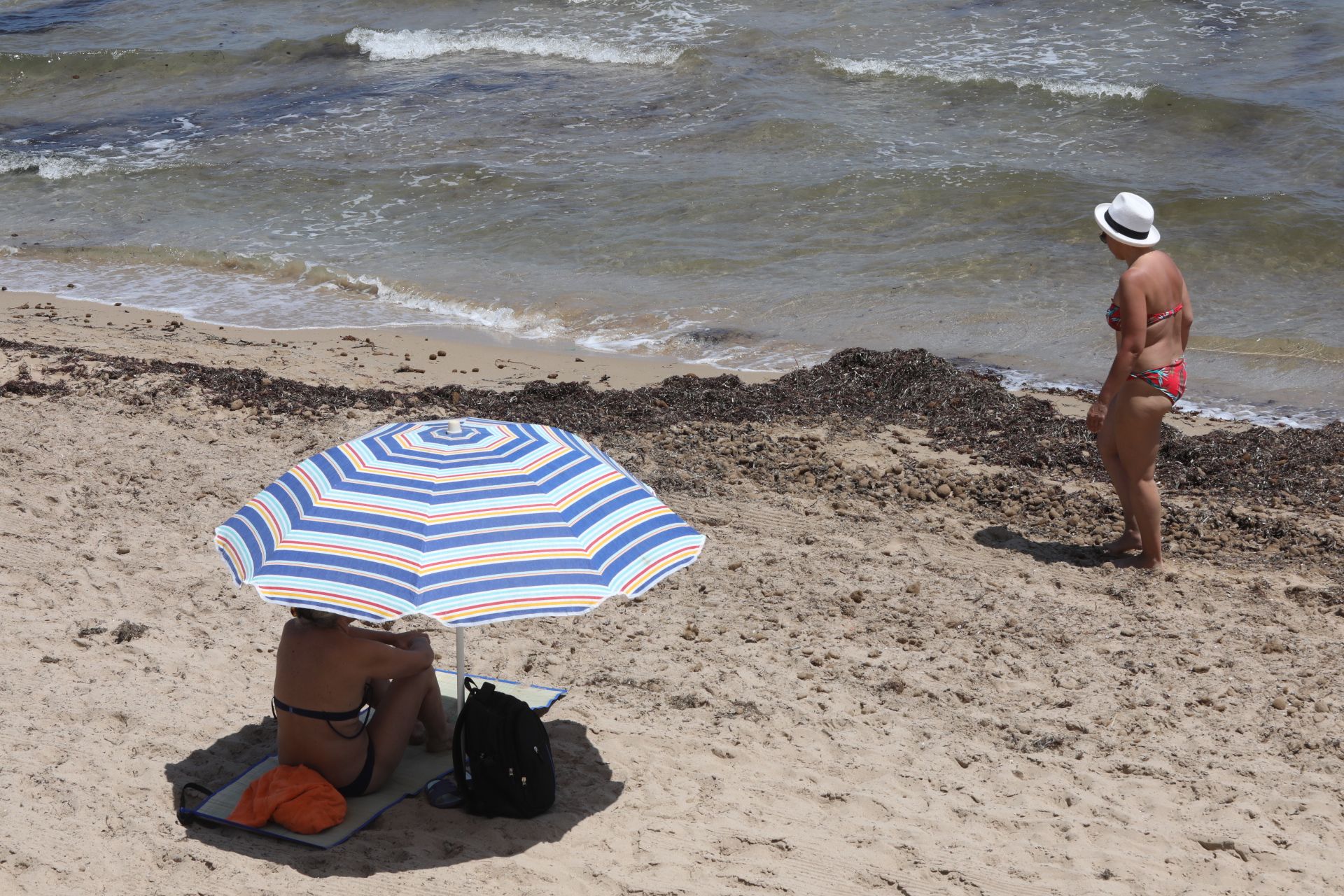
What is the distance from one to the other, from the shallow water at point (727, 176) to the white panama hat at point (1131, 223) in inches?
167

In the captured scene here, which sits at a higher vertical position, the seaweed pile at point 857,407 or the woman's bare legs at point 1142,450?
the woman's bare legs at point 1142,450

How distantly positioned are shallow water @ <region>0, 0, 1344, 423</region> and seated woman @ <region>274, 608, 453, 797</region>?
21.7 feet

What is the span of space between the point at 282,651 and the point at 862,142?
1348 cm

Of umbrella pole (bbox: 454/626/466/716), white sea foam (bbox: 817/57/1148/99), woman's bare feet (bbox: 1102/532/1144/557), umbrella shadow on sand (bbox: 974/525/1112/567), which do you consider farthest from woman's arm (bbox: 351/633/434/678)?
white sea foam (bbox: 817/57/1148/99)

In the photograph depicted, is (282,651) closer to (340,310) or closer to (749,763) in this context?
(749,763)

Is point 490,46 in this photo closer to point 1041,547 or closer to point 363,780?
point 1041,547

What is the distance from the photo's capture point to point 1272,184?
14398 mm

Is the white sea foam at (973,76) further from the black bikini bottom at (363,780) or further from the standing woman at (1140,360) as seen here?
the black bikini bottom at (363,780)

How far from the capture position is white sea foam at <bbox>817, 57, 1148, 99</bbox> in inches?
692

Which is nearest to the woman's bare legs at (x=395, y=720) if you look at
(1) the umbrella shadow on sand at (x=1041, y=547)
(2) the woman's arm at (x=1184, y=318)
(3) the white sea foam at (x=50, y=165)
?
(1) the umbrella shadow on sand at (x=1041, y=547)

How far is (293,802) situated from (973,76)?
16770 millimetres

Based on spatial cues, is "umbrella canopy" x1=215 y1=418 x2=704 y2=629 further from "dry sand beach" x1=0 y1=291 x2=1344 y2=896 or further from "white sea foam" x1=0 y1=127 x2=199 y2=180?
"white sea foam" x1=0 y1=127 x2=199 y2=180

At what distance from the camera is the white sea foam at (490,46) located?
20875 millimetres

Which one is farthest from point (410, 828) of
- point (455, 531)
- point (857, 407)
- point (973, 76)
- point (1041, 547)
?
point (973, 76)
